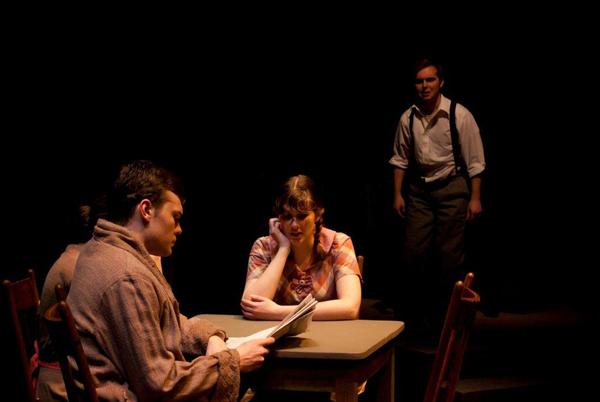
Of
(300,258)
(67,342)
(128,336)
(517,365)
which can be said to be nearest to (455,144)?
(517,365)

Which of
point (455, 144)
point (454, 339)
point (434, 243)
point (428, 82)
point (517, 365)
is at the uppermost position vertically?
point (428, 82)

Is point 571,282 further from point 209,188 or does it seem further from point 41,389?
point 41,389

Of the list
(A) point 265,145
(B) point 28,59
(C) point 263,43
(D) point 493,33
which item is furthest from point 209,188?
(D) point 493,33

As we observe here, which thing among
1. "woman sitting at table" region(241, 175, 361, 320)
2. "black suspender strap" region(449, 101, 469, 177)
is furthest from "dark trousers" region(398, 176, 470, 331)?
"woman sitting at table" region(241, 175, 361, 320)

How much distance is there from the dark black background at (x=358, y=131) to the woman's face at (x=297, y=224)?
2.38 metres

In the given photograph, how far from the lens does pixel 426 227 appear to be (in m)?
4.57

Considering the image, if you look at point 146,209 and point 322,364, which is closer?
point 146,209

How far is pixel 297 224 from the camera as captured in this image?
10.6 feet

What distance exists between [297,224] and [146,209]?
44.7 inches

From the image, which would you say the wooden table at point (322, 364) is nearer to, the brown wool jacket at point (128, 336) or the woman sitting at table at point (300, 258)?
the brown wool jacket at point (128, 336)

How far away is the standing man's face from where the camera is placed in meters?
4.45

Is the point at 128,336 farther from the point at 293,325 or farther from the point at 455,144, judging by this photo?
the point at 455,144

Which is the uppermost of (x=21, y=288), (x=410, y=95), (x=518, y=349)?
(x=410, y=95)

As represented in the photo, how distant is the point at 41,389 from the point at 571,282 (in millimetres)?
4452
